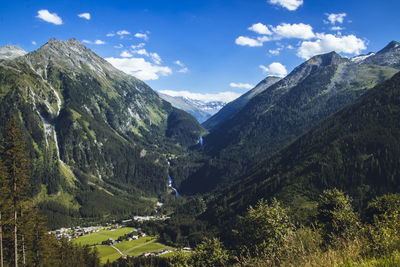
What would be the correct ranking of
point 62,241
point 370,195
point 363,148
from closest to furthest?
point 62,241 → point 370,195 → point 363,148

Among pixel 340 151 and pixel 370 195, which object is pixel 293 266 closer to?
pixel 370 195

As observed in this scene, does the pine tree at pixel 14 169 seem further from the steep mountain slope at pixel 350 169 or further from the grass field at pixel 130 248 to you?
the grass field at pixel 130 248

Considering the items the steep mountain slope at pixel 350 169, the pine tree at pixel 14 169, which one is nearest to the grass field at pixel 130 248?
the steep mountain slope at pixel 350 169

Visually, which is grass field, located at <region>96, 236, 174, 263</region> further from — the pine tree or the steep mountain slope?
the pine tree

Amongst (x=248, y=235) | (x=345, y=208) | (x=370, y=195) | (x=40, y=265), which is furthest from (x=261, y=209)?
(x=370, y=195)

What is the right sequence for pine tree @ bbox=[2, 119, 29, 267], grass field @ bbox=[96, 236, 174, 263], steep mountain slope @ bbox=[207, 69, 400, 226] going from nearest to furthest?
pine tree @ bbox=[2, 119, 29, 267] < steep mountain slope @ bbox=[207, 69, 400, 226] < grass field @ bbox=[96, 236, 174, 263]

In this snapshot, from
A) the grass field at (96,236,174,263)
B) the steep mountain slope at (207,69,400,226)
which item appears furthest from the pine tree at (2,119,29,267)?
the grass field at (96,236,174,263)

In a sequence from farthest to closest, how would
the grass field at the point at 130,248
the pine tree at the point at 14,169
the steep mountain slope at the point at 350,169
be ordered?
1. the grass field at the point at 130,248
2. the steep mountain slope at the point at 350,169
3. the pine tree at the point at 14,169

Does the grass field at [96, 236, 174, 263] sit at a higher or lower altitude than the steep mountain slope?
lower
